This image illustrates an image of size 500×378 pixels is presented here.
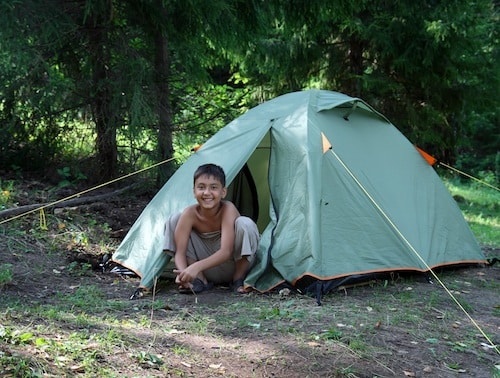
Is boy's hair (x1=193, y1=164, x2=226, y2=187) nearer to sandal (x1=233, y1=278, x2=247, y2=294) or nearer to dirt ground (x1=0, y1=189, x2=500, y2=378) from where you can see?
sandal (x1=233, y1=278, x2=247, y2=294)

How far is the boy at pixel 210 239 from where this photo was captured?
16.9ft

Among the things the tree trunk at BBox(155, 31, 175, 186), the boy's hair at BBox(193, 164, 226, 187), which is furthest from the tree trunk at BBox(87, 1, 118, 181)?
the boy's hair at BBox(193, 164, 226, 187)

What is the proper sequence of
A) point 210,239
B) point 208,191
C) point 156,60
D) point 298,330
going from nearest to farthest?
point 298,330, point 208,191, point 210,239, point 156,60

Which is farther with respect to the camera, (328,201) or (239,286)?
(328,201)

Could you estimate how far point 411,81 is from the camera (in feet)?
36.6

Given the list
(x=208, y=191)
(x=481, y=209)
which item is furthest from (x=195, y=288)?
(x=481, y=209)

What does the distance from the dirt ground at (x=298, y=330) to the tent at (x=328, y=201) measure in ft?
0.72

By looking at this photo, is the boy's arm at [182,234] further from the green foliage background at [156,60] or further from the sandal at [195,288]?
the green foliage background at [156,60]

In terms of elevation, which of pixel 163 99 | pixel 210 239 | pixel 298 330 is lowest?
pixel 298 330

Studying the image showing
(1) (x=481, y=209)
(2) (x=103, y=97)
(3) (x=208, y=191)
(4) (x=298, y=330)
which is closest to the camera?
(4) (x=298, y=330)

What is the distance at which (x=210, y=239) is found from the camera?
545cm

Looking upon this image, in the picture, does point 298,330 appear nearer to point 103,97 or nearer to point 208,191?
point 208,191

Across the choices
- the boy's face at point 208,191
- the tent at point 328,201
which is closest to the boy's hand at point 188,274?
the tent at point 328,201

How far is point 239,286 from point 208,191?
0.81 meters
